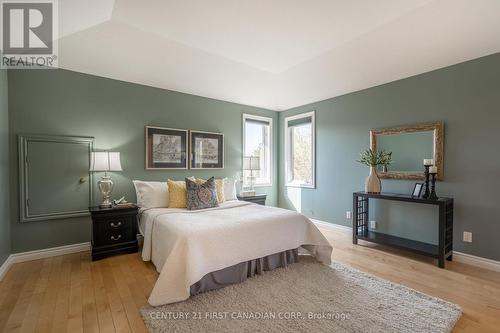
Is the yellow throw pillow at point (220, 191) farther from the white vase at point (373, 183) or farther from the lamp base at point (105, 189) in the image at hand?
the white vase at point (373, 183)

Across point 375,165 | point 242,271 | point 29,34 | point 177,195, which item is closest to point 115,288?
point 242,271

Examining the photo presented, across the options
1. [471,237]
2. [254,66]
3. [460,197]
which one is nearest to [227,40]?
[254,66]

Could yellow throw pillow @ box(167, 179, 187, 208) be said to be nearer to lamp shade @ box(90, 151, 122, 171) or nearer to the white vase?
lamp shade @ box(90, 151, 122, 171)

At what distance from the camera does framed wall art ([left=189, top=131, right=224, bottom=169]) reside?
168 inches

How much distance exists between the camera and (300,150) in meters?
5.12

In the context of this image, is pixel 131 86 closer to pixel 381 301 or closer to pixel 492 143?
pixel 381 301

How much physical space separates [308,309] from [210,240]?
1.00m

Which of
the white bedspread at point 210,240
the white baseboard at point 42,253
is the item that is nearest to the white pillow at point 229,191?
the white bedspread at point 210,240

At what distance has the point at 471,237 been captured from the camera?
288 centimetres

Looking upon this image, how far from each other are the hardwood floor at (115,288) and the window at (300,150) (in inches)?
76.6

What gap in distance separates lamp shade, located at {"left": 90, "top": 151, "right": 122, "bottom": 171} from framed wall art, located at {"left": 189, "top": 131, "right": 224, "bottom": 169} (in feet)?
4.29

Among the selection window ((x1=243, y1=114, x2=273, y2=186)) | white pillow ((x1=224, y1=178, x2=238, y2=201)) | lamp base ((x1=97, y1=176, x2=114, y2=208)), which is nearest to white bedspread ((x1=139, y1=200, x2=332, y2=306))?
lamp base ((x1=97, y1=176, x2=114, y2=208))

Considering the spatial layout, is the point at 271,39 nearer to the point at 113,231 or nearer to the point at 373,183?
the point at 373,183

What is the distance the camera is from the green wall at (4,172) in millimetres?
2615
